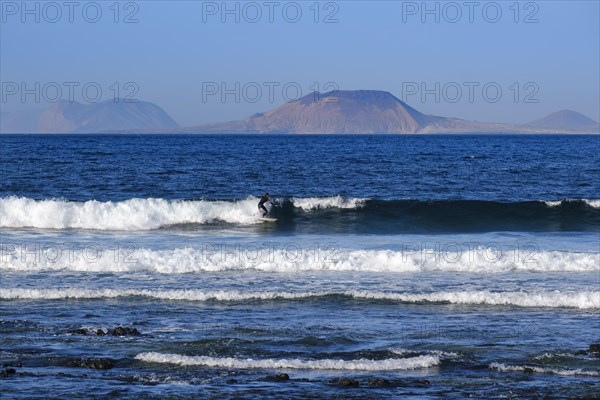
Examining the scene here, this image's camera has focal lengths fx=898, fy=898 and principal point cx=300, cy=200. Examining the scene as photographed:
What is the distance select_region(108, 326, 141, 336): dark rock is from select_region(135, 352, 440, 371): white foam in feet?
4.81

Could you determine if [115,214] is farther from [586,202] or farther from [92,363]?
[92,363]

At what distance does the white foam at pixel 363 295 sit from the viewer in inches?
707

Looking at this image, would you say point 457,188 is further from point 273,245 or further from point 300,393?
point 300,393

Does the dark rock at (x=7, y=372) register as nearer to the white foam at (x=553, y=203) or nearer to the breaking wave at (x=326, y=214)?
the breaking wave at (x=326, y=214)

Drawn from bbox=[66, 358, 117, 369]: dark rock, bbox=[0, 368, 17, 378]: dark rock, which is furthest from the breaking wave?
bbox=[0, 368, 17, 378]: dark rock

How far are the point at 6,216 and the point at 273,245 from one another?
11772mm

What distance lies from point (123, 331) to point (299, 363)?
346cm

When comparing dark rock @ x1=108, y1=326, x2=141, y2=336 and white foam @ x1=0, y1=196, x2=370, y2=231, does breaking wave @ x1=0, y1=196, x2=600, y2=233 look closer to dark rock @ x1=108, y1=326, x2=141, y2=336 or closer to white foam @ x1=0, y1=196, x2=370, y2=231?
white foam @ x1=0, y1=196, x2=370, y2=231

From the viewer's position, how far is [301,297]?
60.2 ft

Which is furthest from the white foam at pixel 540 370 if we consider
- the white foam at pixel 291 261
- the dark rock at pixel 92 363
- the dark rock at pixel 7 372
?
the white foam at pixel 291 261

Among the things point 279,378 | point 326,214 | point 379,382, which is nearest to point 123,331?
point 279,378

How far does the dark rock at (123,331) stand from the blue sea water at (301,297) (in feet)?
0.63

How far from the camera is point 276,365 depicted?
13156 millimetres

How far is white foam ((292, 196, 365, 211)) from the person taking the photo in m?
38.2
